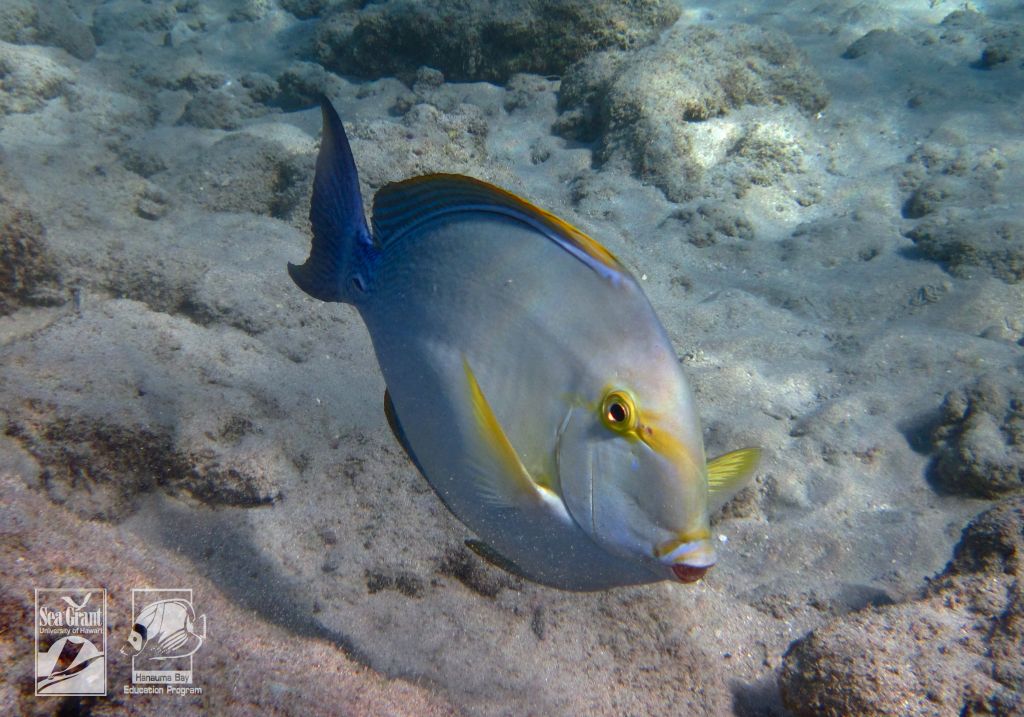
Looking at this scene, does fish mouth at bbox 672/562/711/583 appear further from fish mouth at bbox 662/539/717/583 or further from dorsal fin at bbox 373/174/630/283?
dorsal fin at bbox 373/174/630/283

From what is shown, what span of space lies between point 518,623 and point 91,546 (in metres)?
1.38

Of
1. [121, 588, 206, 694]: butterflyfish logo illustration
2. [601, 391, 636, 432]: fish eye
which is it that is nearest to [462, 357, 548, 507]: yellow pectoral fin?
[601, 391, 636, 432]: fish eye

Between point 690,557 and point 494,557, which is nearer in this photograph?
point 690,557

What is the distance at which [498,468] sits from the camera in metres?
1.01

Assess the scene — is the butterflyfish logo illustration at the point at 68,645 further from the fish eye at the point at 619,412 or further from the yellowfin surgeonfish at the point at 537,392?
the fish eye at the point at 619,412

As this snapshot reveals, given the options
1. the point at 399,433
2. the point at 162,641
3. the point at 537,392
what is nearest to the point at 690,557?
the point at 537,392

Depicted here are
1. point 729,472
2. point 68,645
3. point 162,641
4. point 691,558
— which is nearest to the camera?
point 691,558

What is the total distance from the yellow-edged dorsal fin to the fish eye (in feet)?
0.58

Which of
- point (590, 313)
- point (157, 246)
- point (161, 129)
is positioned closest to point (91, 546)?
point (590, 313)

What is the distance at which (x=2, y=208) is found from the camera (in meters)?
3.37

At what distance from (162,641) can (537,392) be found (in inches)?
44.6

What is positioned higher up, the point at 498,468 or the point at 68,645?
the point at 498,468

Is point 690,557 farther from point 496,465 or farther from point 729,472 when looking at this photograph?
point 729,472

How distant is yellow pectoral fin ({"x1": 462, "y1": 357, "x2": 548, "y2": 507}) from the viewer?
99cm
